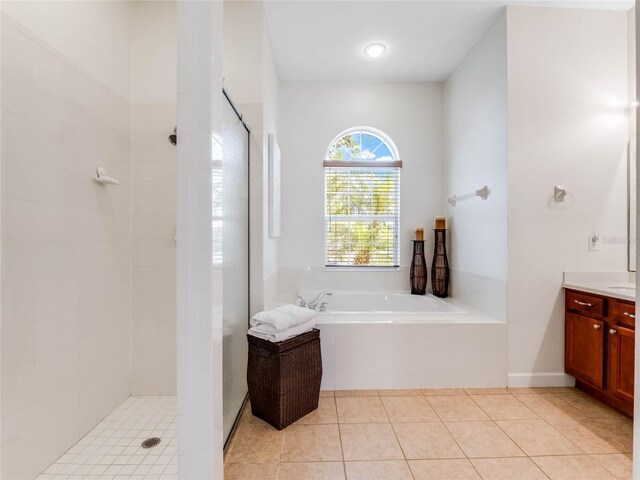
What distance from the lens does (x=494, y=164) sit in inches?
99.0

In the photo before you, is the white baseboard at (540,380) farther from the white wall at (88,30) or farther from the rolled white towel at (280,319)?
the white wall at (88,30)

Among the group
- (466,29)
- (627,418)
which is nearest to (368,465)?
(627,418)

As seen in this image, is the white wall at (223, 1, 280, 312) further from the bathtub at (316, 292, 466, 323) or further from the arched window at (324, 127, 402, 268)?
the arched window at (324, 127, 402, 268)

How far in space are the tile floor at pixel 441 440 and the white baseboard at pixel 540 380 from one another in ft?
0.37

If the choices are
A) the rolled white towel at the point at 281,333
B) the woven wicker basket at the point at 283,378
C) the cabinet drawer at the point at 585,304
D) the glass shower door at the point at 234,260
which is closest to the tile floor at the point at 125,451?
the glass shower door at the point at 234,260

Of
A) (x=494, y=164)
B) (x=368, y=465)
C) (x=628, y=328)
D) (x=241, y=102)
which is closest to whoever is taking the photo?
(x=368, y=465)

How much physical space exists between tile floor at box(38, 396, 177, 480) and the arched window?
2.10 m

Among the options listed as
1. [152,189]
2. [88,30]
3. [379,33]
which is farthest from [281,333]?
[379,33]

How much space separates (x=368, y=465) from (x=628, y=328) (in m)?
1.67

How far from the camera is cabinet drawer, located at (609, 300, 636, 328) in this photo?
186 cm

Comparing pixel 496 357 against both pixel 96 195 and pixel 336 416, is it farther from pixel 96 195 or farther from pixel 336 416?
pixel 96 195

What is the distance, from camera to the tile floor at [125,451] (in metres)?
1.54

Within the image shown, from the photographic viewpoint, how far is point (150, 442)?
5.87 ft

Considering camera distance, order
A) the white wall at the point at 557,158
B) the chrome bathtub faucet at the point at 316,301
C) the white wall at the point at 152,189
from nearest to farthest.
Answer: the white wall at the point at 152,189, the white wall at the point at 557,158, the chrome bathtub faucet at the point at 316,301
